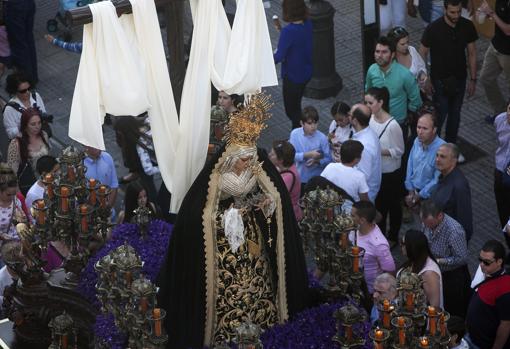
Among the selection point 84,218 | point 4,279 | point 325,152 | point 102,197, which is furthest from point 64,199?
point 325,152

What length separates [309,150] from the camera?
13.8 m

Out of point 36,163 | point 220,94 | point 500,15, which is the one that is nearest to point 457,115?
point 500,15

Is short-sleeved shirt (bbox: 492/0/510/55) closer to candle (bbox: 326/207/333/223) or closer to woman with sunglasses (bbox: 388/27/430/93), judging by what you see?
woman with sunglasses (bbox: 388/27/430/93)

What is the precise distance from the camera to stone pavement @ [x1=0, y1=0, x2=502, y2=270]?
1477 centimetres

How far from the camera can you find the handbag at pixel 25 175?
46.7ft

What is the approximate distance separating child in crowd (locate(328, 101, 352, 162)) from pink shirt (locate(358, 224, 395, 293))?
6.23 ft

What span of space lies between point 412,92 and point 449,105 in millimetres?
1022

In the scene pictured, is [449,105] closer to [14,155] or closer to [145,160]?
[145,160]

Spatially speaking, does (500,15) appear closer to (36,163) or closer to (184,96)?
(36,163)

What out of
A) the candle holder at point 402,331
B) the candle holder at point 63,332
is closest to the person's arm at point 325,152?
the candle holder at point 63,332

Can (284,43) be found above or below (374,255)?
above

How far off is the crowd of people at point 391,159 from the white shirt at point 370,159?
0.01m

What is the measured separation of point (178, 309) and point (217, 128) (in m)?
1.40

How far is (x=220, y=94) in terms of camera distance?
46.2ft
